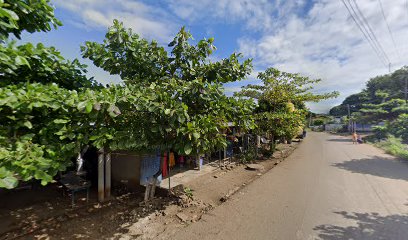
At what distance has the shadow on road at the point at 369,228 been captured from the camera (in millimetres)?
4441

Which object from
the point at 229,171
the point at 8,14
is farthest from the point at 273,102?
the point at 8,14

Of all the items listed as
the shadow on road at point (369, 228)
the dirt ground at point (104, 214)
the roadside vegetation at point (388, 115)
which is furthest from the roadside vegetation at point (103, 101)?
the roadside vegetation at point (388, 115)

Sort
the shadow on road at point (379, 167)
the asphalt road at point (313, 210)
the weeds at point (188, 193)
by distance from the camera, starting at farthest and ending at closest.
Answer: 1. the shadow on road at point (379, 167)
2. the weeds at point (188, 193)
3. the asphalt road at point (313, 210)

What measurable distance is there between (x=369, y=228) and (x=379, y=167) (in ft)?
27.3

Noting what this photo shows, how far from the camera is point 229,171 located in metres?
10.0

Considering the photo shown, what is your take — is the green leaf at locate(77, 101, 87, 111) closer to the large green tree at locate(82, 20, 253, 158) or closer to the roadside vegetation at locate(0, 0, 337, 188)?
the roadside vegetation at locate(0, 0, 337, 188)

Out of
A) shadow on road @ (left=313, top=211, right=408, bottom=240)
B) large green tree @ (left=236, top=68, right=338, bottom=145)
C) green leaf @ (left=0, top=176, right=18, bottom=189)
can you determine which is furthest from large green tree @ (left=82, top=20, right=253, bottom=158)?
large green tree @ (left=236, top=68, right=338, bottom=145)

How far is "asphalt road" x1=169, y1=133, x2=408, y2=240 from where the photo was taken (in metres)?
4.62

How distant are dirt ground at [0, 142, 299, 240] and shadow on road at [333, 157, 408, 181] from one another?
748 centimetres

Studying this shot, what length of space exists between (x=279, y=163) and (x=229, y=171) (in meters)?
3.79

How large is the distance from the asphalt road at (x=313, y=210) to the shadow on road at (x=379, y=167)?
0.16 m

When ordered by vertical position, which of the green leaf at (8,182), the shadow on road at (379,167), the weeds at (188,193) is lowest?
the shadow on road at (379,167)

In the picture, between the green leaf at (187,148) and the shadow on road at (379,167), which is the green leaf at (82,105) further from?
the shadow on road at (379,167)

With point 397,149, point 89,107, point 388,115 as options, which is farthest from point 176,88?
point 388,115
